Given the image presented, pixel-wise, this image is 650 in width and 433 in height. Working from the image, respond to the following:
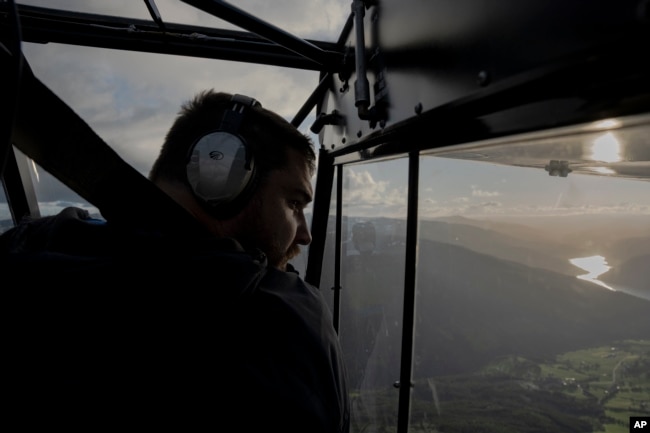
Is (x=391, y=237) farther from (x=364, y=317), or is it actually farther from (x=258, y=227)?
→ (x=258, y=227)

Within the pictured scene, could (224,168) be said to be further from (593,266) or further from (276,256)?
(593,266)

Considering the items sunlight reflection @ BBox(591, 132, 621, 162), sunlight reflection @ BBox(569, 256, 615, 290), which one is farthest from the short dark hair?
sunlight reflection @ BBox(569, 256, 615, 290)

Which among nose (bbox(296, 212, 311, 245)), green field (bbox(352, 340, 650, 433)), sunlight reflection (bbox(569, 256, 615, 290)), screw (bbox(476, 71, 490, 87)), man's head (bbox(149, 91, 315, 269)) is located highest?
screw (bbox(476, 71, 490, 87))

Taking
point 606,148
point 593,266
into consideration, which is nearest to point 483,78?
point 606,148

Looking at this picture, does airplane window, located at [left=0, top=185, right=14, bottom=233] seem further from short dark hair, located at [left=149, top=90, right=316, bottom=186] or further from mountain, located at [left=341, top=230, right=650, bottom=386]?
mountain, located at [left=341, top=230, right=650, bottom=386]

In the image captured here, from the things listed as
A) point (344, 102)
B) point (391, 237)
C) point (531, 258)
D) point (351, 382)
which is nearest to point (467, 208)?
point (531, 258)
